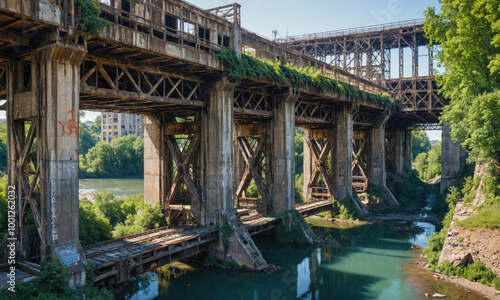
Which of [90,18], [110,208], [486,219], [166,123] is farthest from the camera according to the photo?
[110,208]

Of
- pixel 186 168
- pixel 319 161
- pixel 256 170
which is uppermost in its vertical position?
pixel 186 168

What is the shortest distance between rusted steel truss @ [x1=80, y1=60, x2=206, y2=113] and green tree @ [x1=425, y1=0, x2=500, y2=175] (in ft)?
39.7

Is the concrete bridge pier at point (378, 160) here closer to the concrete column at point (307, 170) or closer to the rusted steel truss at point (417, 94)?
the rusted steel truss at point (417, 94)

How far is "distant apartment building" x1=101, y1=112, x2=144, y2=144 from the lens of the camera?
10888 cm

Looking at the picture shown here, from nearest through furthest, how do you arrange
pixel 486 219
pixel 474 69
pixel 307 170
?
pixel 486 219
pixel 474 69
pixel 307 170

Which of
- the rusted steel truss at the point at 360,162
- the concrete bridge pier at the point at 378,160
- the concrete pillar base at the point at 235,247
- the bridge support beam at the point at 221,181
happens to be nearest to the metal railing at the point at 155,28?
the bridge support beam at the point at 221,181

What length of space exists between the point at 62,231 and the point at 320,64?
1877 cm

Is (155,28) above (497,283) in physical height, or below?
above

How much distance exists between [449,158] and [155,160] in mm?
24841

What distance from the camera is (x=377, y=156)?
34.2 metres

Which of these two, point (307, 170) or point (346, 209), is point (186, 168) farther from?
point (307, 170)

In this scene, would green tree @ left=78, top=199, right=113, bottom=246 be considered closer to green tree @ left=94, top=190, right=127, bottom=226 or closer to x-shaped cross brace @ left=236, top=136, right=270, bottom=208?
green tree @ left=94, top=190, right=127, bottom=226

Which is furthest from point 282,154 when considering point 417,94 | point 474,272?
point 417,94

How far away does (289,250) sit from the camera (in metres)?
20.7
